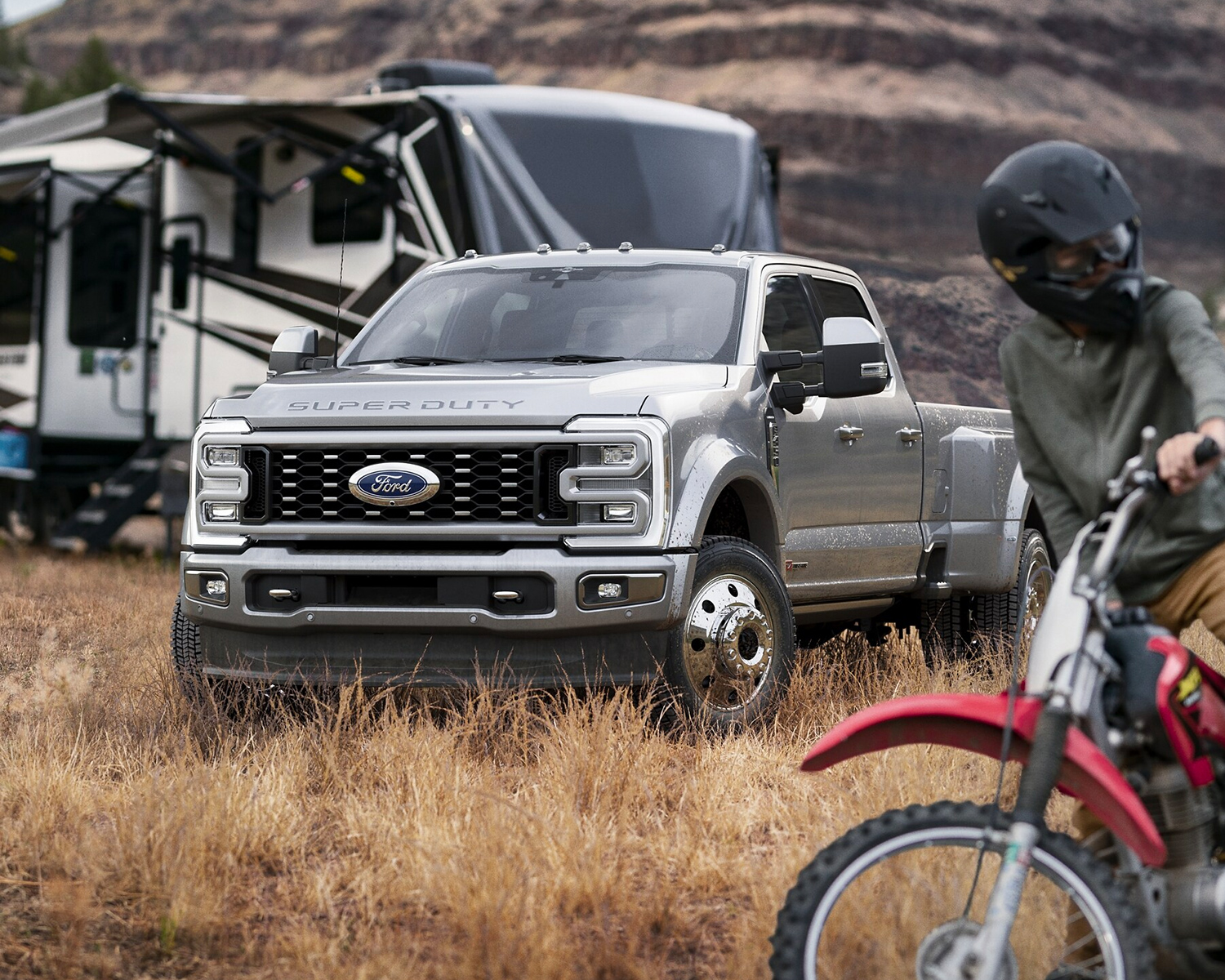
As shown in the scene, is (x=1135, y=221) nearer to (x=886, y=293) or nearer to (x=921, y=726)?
(x=921, y=726)

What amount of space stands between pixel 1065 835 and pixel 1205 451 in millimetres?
781

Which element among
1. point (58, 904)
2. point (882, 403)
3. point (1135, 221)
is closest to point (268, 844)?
point (58, 904)

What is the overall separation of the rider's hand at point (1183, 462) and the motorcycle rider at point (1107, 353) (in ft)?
0.33

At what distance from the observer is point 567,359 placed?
7297mm

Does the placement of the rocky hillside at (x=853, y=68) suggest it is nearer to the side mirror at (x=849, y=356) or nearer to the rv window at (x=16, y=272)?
the rv window at (x=16, y=272)

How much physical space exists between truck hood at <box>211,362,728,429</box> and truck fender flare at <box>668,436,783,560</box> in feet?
0.82

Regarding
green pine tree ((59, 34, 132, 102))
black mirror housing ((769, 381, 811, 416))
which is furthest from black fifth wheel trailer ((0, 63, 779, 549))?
green pine tree ((59, 34, 132, 102))

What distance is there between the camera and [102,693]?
292 inches

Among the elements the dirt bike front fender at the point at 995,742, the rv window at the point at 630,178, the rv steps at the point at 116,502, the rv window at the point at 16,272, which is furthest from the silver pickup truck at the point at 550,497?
the rv window at the point at 16,272

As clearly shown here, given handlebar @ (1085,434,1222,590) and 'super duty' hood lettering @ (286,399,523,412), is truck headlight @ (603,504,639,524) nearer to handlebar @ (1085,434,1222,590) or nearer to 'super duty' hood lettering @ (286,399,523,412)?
'super duty' hood lettering @ (286,399,523,412)

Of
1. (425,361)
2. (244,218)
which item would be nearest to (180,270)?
(244,218)

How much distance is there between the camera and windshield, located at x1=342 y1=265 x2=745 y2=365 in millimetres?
7492

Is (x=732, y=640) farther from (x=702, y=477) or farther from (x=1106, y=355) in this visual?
(x=1106, y=355)

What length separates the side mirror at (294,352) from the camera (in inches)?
303
